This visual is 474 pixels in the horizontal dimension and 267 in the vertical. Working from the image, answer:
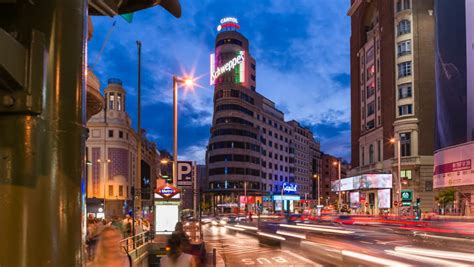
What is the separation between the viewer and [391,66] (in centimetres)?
7494

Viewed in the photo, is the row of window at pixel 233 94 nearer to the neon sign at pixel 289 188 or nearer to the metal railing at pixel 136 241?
the neon sign at pixel 289 188

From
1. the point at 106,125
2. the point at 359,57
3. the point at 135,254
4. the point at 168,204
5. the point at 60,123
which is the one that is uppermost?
the point at 359,57

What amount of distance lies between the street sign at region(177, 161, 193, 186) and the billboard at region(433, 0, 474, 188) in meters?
32.7

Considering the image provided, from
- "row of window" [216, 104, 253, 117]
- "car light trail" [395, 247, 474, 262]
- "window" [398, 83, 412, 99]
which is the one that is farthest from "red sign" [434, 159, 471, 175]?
"row of window" [216, 104, 253, 117]

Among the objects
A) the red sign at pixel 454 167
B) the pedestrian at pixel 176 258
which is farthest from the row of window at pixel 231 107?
the pedestrian at pixel 176 258

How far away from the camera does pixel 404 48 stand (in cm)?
7312

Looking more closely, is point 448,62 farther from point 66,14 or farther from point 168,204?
point 66,14

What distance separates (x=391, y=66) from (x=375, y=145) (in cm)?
1356

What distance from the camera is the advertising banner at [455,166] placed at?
45406 mm

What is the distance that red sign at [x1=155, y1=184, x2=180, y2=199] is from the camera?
20469 mm

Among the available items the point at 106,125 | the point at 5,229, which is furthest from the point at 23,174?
the point at 106,125

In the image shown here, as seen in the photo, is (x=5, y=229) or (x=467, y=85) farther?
(x=467, y=85)

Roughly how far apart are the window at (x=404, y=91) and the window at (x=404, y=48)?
458cm

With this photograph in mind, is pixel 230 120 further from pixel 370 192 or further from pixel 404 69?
pixel 404 69
